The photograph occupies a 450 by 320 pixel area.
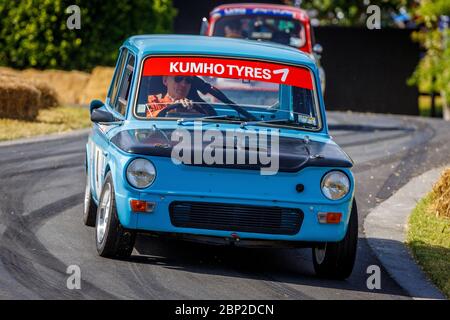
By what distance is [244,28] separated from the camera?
1947cm

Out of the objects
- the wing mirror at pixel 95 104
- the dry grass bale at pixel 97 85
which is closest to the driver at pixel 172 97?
the wing mirror at pixel 95 104

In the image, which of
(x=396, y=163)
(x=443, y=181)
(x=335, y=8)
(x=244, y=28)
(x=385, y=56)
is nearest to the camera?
(x=443, y=181)

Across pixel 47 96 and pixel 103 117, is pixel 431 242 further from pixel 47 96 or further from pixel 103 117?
pixel 47 96

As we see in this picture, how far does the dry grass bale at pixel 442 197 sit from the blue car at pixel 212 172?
270cm

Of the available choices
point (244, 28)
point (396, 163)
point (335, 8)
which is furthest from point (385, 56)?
point (396, 163)

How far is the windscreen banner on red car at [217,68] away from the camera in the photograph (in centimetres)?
925

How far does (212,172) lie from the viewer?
26.4ft

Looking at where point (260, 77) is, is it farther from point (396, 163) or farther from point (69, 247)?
point (396, 163)

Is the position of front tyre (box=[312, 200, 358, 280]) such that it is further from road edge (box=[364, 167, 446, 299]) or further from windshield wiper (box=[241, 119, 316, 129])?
windshield wiper (box=[241, 119, 316, 129])

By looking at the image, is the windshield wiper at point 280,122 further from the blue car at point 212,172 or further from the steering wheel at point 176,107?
the steering wheel at point 176,107

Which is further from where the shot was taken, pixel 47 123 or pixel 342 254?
pixel 47 123

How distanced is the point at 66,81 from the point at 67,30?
1.64 meters

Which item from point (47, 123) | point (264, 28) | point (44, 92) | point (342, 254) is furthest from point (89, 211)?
point (44, 92)

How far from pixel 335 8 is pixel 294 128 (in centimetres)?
2277
